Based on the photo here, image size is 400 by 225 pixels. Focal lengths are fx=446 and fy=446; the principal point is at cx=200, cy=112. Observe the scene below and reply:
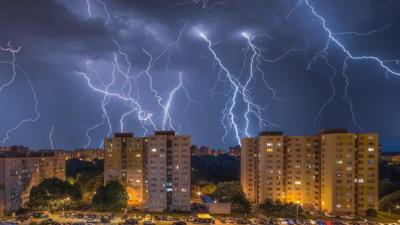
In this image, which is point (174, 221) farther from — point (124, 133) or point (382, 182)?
point (382, 182)

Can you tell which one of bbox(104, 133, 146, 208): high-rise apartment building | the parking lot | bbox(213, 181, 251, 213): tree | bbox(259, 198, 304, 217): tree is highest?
bbox(104, 133, 146, 208): high-rise apartment building

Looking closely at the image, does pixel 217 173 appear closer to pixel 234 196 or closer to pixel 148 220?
pixel 234 196

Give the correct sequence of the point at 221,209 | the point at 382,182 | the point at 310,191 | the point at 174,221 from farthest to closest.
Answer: the point at 382,182
the point at 310,191
the point at 221,209
the point at 174,221

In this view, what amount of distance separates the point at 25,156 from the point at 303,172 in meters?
20.3

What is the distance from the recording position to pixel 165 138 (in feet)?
95.1

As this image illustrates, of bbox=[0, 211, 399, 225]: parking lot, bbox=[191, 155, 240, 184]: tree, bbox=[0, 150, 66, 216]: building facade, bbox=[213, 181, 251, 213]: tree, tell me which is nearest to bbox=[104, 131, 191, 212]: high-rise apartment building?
bbox=[0, 211, 399, 225]: parking lot

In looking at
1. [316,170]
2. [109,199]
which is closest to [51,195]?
[109,199]

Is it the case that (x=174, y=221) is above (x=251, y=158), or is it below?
below

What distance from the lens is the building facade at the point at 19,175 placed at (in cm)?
2844

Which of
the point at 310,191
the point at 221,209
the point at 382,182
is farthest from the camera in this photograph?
the point at 382,182

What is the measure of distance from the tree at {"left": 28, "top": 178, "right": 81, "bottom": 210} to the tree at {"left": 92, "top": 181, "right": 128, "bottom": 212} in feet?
7.58

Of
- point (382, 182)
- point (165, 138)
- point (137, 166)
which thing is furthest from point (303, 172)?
point (137, 166)

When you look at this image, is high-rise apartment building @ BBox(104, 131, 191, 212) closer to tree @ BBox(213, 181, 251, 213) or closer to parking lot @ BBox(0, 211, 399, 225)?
parking lot @ BBox(0, 211, 399, 225)

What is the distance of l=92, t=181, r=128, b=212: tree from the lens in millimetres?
28047
